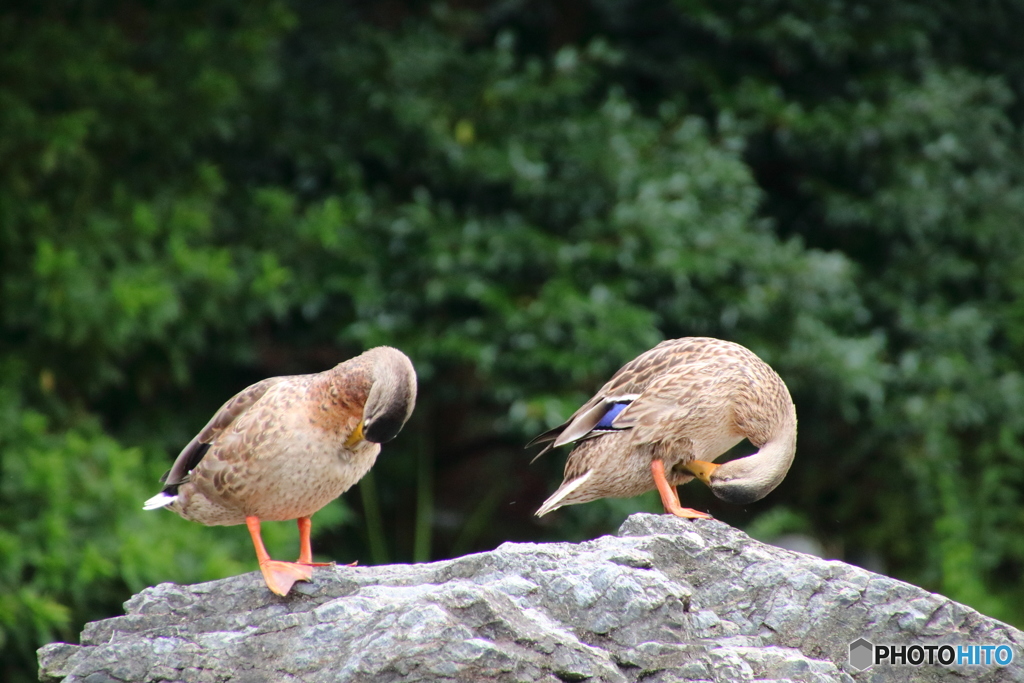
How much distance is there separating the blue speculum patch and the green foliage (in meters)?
2.78

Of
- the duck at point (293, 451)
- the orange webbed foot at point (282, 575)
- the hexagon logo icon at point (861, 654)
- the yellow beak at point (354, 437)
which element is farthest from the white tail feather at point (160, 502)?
the hexagon logo icon at point (861, 654)

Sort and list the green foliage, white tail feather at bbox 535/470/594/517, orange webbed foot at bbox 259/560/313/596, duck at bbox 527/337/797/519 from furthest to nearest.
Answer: the green foliage → white tail feather at bbox 535/470/594/517 → duck at bbox 527/337/797/519 → orange webbed foot at bbox 259/560/313/596

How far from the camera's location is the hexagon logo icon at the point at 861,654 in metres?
3.53

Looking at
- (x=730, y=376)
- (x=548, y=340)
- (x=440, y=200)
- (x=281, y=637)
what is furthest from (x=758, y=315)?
(x=281, y=637)

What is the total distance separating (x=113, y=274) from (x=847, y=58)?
5877mm

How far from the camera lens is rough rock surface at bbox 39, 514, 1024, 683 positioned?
10.2 feet

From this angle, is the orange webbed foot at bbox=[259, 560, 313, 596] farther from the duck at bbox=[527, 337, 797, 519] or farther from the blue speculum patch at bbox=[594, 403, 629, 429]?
the blue speculum patch at bbox=[594, 403, 629, 429]

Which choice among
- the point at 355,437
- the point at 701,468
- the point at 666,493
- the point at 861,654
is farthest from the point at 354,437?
the point at 861,654

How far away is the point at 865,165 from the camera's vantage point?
28.5ft

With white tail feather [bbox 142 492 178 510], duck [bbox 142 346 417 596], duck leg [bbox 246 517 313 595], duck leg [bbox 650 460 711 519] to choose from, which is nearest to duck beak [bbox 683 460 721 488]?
duck leg [bbox 650 460 711 519]

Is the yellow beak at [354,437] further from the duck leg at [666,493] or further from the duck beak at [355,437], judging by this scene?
the duck leg at [666,493]

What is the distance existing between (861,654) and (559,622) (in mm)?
1007

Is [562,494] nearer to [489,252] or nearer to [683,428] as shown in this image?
[683,428]

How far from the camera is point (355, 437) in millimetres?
3590
